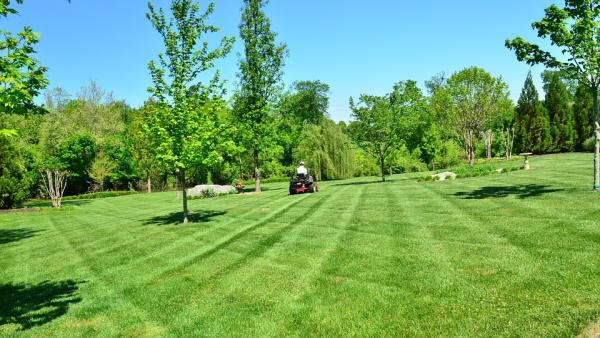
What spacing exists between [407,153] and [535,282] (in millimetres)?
51032

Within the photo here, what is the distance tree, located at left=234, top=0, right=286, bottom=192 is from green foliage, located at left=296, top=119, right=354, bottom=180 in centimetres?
1649

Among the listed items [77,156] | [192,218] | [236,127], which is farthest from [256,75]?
[77,156]

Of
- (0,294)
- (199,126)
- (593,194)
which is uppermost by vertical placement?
(199,126)

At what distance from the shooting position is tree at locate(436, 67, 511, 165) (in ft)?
111

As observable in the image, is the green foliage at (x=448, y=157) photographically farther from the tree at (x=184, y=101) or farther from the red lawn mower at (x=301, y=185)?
the tree at (x=184, y=101)

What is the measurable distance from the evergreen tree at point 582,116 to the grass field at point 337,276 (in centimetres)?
3920

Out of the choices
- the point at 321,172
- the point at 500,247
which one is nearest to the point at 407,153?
the point at 321,172

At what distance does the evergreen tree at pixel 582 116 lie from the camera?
147ft

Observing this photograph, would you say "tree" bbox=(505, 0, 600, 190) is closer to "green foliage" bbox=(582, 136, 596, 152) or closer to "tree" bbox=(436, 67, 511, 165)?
Result: "tree" bbox=(436, 67, 511, 165)

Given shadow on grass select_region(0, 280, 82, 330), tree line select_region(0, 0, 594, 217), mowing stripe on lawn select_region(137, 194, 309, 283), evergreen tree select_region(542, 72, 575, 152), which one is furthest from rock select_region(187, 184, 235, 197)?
evergreen tree select_region(542, 72, 575, 152)

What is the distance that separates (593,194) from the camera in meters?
12.3

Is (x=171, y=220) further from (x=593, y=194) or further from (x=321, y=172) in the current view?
(x=321, y=172)

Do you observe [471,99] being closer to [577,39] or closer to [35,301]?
[577,39]

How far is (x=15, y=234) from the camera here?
16.9 metres
